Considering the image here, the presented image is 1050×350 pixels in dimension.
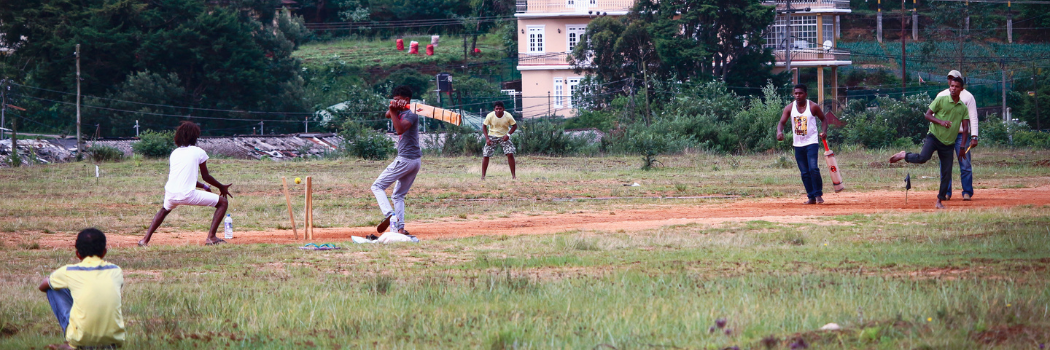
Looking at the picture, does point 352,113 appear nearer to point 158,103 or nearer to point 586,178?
point 158,103

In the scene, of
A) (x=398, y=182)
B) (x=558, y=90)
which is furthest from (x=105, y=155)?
(x=558, y=90)

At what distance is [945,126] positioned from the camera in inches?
538

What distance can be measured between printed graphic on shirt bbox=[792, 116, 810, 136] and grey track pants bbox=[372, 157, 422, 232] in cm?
609

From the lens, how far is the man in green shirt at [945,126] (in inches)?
541

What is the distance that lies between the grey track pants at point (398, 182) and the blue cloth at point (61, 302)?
18.5 feet

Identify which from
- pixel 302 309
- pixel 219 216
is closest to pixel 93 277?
pixel 302 309

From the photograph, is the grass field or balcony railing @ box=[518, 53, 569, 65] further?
balcony railing @ box=[518, 53, 569, 65]

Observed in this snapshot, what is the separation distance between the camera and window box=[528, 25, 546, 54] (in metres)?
68.2

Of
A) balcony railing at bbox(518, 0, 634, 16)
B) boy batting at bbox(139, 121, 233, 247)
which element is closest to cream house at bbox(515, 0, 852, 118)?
balcony railing at bbox(518, 0, 634, 16)

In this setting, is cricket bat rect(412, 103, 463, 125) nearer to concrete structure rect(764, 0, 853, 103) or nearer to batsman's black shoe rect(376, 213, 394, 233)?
batsman's black shoe rect(376, 213, 394, 233)

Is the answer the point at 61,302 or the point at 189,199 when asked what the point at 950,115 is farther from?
the point at 61,302

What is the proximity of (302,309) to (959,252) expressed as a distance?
19.4ft

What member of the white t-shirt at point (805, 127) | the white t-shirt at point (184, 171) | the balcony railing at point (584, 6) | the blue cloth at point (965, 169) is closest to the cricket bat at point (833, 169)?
the white t-shirt at point (805, 127)

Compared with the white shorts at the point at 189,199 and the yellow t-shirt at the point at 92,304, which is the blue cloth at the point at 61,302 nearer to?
the yellow t-shirt at the point at 92,304
